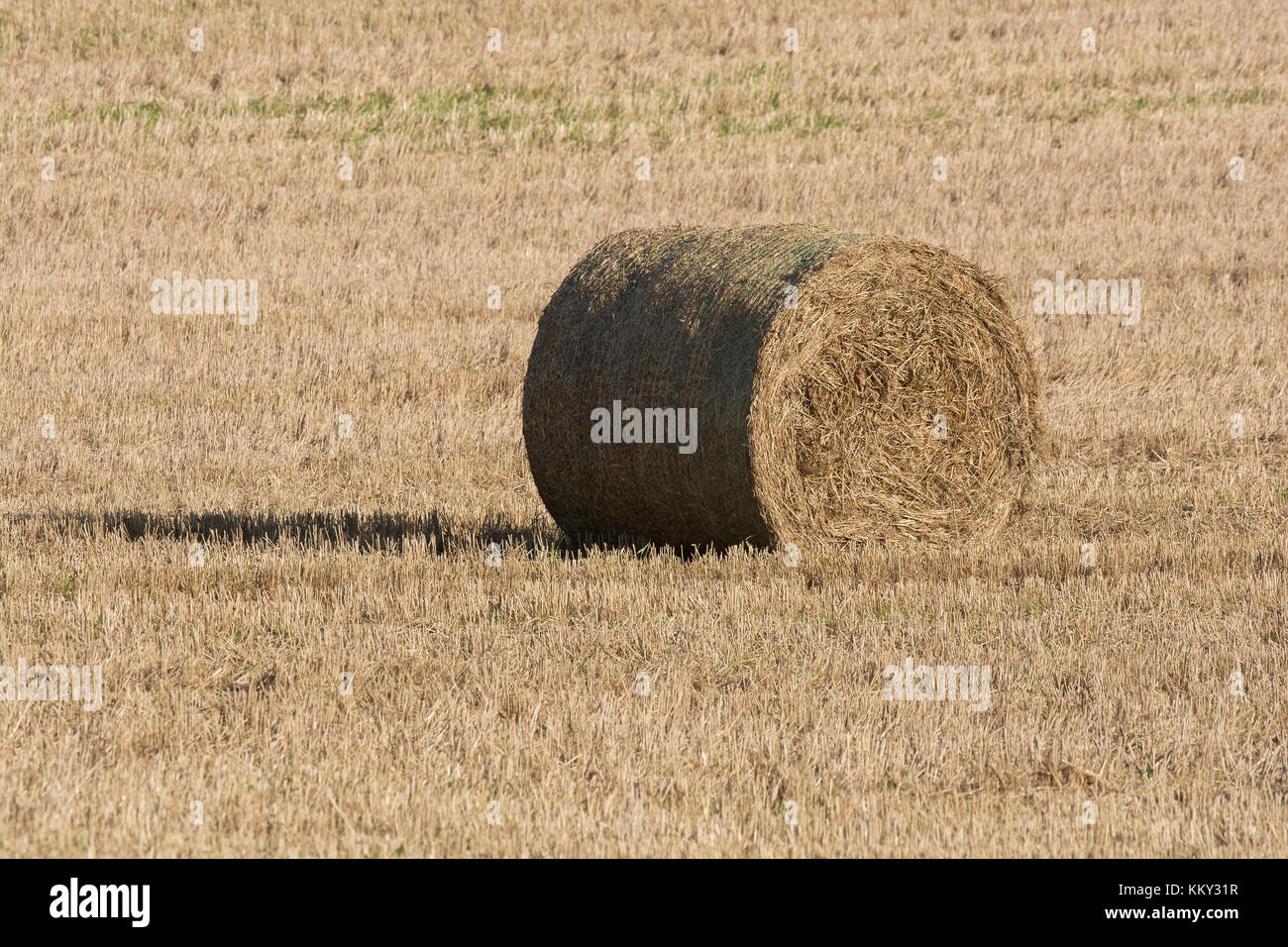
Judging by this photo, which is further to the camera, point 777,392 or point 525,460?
point 525,460

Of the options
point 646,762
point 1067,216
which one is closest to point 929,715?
point 646,762

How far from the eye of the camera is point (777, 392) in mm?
8781

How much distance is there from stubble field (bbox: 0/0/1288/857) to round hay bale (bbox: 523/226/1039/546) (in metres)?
0.35

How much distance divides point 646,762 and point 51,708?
2.31 metres

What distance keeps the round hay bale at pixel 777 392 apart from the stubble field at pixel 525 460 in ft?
1.16

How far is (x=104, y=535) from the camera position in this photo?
9.65 metres

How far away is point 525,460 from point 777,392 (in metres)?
4.51

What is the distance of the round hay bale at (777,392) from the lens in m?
8.80

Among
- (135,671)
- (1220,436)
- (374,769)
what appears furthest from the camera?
(1220,436)

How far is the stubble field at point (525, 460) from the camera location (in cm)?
547

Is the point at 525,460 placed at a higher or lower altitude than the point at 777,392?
lower

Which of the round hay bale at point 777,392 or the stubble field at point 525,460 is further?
the round hay bale at point 777,392

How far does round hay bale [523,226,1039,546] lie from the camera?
28.9 ft

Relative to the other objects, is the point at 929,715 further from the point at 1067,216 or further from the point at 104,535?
the point at 1067,216
